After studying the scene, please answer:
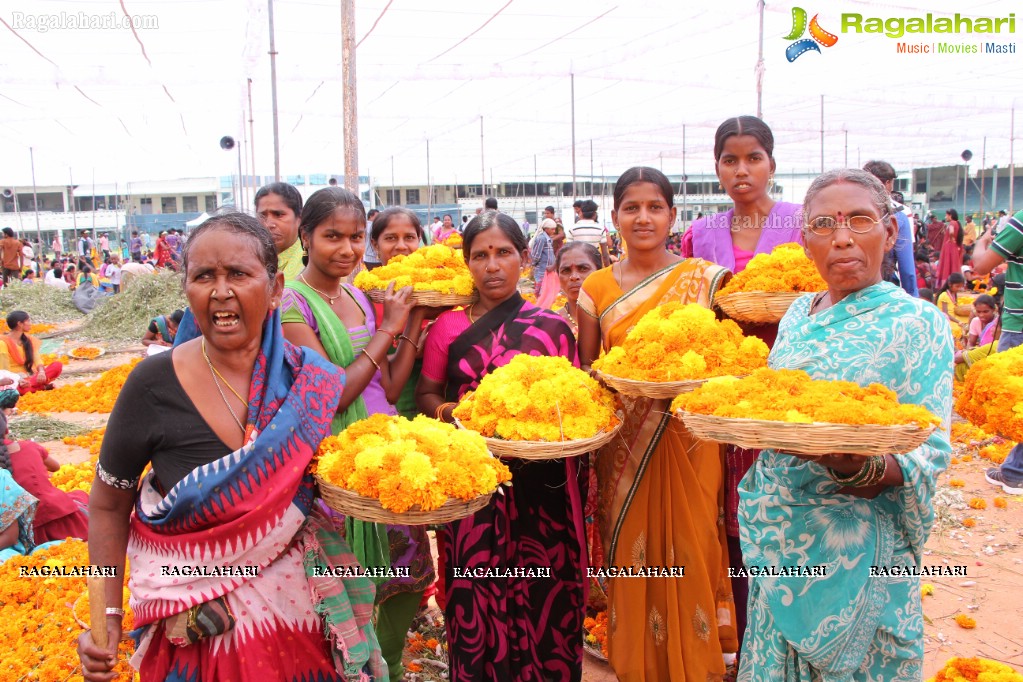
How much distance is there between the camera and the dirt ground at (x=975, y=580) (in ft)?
14.5

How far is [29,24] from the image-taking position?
410 inches

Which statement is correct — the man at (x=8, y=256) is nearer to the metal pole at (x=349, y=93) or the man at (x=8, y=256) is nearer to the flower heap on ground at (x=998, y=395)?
the metal pole at (x=349, y=93)

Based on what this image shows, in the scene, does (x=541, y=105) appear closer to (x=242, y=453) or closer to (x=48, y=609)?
(x=48, y=609)

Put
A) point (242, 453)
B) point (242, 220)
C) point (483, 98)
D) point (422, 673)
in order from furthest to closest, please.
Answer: point (483, 98) < point (422, 673) < point (242, 220) < point (242, 453)

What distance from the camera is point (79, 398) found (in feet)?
37.6

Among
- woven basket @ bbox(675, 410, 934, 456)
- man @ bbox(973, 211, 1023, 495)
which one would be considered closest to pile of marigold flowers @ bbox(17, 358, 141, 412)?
man @ bbox(973, 211, 1023, 495)

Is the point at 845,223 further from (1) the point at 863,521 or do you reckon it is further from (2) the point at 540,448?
(2) the point at 540,448

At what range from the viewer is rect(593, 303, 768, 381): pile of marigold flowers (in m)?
2.84

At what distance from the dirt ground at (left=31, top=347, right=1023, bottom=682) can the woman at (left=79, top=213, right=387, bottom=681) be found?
2010 mm

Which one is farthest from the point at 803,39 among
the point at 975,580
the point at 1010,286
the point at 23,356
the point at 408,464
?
the point at 23,356

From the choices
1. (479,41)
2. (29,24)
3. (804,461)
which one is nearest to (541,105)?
(479,41)

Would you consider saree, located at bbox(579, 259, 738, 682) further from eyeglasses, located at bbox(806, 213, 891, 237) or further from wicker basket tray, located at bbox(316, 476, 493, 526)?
wicker basket tray, located at bbox(316, 476, 493, 526)

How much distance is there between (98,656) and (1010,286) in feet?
22.1

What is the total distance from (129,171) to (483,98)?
53.3 ft
